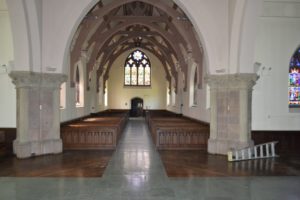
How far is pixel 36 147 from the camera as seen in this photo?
8.08m

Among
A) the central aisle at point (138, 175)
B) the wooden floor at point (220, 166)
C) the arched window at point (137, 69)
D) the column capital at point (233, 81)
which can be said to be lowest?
the wooden floor at point (220, 166)

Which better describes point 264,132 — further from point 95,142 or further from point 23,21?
point 23,21

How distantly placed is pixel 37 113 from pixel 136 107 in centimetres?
1796

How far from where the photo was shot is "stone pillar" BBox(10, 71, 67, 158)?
25.7 feet

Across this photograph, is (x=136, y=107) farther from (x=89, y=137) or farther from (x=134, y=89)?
(x=89, y=137)

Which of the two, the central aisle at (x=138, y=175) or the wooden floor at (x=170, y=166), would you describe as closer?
the central aisle at (x=138, y=175)

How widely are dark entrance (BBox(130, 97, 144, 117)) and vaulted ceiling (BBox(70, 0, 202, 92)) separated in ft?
15.0

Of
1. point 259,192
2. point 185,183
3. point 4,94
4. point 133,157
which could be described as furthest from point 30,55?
point 259,192

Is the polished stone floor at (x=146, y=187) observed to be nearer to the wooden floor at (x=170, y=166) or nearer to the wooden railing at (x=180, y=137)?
the wooden floor at (x=170, y=166)

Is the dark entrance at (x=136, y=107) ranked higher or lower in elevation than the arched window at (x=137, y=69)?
lower

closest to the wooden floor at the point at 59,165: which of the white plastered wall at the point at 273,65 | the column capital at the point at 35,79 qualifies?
the column capital at the point at 35,79

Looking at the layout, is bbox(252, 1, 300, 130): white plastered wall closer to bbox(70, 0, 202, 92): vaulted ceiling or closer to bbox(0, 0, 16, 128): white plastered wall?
bbox(70, 0, 202, 92): vaulted ceiling

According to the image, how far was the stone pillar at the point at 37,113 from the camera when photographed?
782 cm

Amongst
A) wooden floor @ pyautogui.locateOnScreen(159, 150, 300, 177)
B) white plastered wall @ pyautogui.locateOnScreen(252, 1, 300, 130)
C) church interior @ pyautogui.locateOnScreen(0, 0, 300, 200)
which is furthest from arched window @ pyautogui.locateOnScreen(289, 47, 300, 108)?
wooden floor @ pyautogui.locateOnScreen(159, 150, 300, 177)
